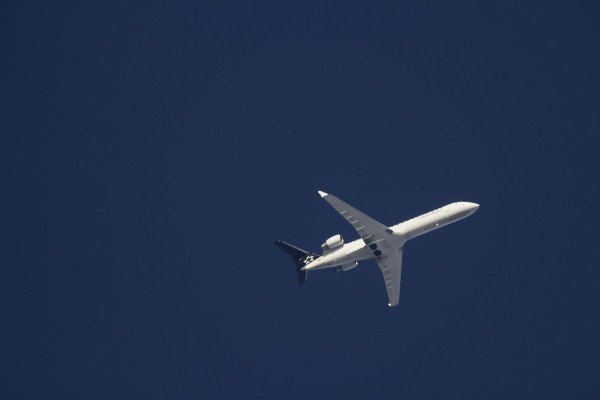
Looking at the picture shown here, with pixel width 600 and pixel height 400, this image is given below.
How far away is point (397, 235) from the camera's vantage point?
69750 millimetres

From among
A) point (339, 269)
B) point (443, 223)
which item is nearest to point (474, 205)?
point (443, 223)

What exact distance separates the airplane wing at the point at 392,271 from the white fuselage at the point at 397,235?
3.92 feet

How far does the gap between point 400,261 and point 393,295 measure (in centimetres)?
361

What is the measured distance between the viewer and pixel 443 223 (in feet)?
228

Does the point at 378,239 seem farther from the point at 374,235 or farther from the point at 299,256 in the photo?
the point at 299,256

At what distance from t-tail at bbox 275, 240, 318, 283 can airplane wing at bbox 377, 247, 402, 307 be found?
20.0 feet

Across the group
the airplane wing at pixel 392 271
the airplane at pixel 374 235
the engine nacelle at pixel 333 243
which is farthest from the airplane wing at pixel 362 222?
the airplane wing at pixel 392 271

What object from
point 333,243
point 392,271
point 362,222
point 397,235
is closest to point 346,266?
point 333,243

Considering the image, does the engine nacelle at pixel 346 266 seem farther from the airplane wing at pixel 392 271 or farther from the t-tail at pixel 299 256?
the t-tail at pixel 299 256

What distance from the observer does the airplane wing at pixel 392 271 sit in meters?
72.0

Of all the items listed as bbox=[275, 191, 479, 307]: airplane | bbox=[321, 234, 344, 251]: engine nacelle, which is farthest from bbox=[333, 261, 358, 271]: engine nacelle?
bbox=[321, 234, 344, 251]: engine nacelle

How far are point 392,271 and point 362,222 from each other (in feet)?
21.9

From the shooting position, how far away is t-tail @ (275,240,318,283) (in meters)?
73.7

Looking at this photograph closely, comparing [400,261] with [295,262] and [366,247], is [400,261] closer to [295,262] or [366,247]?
[366,247]
